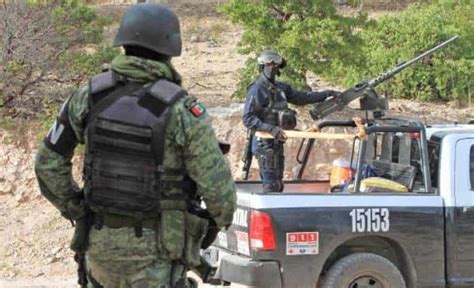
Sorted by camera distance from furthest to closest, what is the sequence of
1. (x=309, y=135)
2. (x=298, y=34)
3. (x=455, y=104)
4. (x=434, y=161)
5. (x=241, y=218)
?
(x=455, y=104) < (x=298, y=34) < (x=309, y=135) < (x=434, y=161) < (x=241, y=218)

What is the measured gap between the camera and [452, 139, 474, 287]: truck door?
21.8 ft

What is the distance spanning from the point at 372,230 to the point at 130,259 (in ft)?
10.3

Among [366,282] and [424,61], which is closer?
[366,282]

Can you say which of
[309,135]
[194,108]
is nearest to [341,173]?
[309,135]

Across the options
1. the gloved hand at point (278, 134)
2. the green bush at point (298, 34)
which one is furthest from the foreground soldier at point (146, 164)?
the green bush at point (298, 34)

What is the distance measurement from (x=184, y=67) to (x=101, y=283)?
1119 centimetres

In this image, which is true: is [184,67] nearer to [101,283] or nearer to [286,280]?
[286,280]

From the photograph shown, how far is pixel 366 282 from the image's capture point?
6465 millimetres

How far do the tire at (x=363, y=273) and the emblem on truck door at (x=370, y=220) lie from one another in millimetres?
205

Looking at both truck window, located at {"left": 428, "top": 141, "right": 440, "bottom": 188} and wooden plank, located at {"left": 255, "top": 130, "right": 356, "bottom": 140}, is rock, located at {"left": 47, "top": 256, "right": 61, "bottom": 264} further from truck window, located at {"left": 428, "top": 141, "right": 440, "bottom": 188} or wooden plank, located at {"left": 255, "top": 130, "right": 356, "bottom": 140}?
truck window, located at {"left": 428, "top": 141, "right": 440, "bottom": 188}

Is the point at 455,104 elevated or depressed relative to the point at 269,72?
depressed

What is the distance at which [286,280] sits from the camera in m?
6.20

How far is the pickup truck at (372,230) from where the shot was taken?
20.3ft

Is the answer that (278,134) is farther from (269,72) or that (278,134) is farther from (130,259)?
(130,259)
